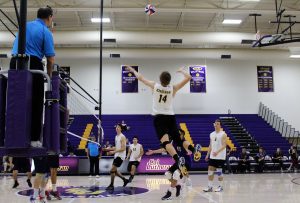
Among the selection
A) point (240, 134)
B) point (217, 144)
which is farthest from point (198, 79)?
point (217, 144)

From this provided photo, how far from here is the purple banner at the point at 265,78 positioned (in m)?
23.4

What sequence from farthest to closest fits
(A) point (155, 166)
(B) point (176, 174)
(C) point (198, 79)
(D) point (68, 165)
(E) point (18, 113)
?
(C) point (198, 79)
(A) point (155, 166)
(D) point (68, 165)
(B) point (176, 174)
(E) point (18, 113)

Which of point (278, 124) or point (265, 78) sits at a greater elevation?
point (265, 78)

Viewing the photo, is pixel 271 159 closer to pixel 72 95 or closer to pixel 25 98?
pixel 72 95

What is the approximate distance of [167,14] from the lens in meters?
18.4

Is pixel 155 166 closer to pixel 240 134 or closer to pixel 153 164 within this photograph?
pixel 153 164

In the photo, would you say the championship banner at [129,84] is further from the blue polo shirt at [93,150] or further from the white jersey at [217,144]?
the white jersey at [217,144]

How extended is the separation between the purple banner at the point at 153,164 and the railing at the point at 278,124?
986cm

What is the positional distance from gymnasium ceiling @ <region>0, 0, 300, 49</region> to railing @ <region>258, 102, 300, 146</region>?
5.26 m

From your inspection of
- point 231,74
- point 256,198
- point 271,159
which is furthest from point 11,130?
point 231,74

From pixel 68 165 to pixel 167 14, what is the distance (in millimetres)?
9172

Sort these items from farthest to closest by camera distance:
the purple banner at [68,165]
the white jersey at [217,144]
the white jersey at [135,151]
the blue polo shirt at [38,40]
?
the purple banner at [68,165] → the white jersey at [135,151] → the white jersey at [217,144] → the blue polo shirt at [38,40]

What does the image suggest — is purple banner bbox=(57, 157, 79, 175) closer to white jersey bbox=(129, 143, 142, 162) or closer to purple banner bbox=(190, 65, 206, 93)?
white jersey bbox=(129, 143, 142, 162)

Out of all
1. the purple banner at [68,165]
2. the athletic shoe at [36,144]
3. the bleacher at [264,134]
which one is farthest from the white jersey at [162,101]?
the bleacher at [264,134]
